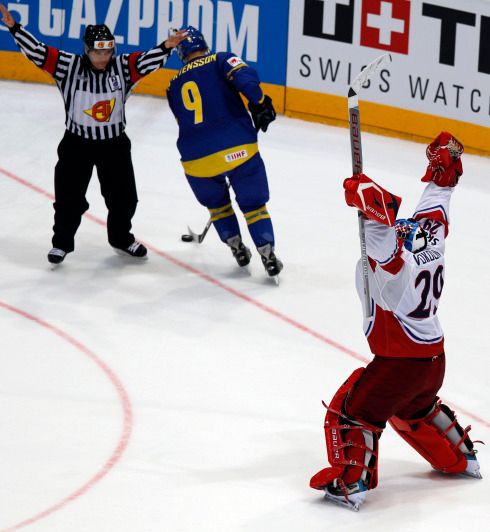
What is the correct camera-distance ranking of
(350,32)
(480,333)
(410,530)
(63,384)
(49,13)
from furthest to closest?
1. (49,13)
2. (350,32)
3. (480,333)
4. (63,384)
5. (410,530)

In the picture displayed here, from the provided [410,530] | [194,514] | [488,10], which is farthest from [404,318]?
[488,10]

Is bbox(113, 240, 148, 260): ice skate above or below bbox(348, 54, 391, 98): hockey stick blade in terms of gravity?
below

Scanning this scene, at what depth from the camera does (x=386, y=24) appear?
28.3 feet

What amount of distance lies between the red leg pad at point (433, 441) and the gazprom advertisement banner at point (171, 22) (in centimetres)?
519

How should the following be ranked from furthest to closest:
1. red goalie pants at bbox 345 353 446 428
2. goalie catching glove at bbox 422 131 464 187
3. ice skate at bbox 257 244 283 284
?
ice skate at bbox 257 244 283 284
goalie catching glove at bbox 422 131 464 187
red goalie pants at bbox 345 353 446 428

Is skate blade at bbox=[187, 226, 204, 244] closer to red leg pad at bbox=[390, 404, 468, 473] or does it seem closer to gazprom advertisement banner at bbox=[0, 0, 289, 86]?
gazprom advertisement banner at bbox=[0, 0, 289, 86]

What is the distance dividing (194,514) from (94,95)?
2.80 meters

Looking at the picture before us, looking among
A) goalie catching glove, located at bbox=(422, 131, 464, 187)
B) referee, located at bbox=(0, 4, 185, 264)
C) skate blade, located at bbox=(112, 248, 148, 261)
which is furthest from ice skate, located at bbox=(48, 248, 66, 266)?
goalie catching glove, located at bbox=(422, 131, 464, 187)

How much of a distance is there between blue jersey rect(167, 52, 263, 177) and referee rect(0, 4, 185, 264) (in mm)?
188

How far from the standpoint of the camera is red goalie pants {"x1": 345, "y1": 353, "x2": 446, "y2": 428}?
13.5ft

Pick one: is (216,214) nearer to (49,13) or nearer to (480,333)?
(480,333)

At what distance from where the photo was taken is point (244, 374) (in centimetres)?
531

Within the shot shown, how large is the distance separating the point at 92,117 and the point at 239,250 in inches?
41.8

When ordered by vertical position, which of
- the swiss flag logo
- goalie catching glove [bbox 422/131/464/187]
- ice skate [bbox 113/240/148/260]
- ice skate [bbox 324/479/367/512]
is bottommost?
ice skate [bbox 113/240/148/260]
